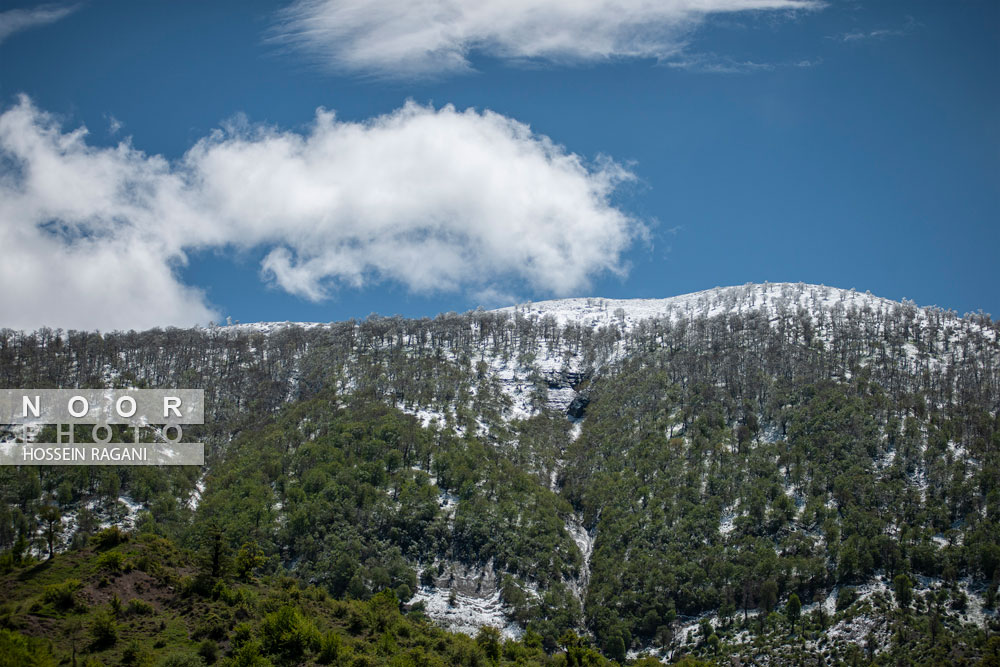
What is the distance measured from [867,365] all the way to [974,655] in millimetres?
85849

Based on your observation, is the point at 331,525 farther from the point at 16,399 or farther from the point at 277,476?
the point at 16,399

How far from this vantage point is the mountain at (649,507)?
119812 mm

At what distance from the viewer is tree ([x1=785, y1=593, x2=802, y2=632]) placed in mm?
118500

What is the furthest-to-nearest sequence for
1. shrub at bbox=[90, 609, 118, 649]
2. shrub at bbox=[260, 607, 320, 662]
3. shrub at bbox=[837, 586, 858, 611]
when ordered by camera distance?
1. shrub at bbox=[837, 586, 858, 611]
2. shrub at bbox=[260, 607, 320, 662]
3. shrub at bbox=[90, 609, 118, 649]

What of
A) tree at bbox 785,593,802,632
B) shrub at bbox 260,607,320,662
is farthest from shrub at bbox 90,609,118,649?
tree at bbox 785,593,802,632

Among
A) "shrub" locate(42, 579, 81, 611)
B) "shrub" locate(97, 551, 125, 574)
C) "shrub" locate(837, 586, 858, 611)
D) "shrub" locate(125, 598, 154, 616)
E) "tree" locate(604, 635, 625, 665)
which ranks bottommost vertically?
"tree" locate(604, 635, 625, 665)

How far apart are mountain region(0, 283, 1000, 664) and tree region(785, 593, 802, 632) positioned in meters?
0.18

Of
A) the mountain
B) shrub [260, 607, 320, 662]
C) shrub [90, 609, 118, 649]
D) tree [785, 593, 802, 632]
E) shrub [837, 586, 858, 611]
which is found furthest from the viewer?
the mountain

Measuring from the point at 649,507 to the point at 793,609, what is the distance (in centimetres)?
3613

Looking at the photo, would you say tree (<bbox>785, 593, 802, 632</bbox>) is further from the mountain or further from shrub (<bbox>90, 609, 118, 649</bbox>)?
shrub (<bbox>90, 609, 118, 649</bbox>)

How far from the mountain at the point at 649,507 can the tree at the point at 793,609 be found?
179 mm

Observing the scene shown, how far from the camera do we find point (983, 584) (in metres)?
116

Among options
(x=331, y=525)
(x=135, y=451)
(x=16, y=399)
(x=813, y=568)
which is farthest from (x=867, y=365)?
(x=16, y=399)

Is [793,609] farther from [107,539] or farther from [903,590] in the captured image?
[107,539]
